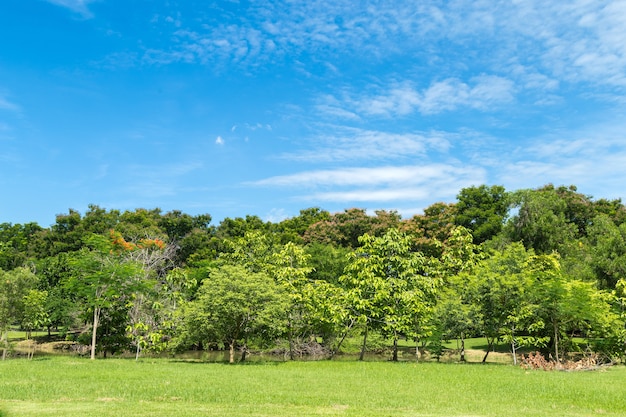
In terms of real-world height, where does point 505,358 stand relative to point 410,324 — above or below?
below

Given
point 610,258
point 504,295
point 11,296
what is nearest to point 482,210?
point 610,258

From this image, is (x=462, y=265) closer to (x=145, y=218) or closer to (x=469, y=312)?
(x=469, y=312)

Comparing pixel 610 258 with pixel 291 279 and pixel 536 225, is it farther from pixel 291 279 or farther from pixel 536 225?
pixel 291 279

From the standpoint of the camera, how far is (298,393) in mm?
13703

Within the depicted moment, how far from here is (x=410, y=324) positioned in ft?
87.1

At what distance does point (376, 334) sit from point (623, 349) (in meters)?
13.6

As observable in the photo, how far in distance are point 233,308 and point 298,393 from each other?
35.0 feet

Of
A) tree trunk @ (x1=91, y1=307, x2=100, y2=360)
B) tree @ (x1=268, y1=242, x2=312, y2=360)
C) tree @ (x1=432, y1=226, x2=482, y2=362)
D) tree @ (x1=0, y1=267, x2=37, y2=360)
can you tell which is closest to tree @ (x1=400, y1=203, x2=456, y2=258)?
Result: tree @ (x1=432, y1=226, x2=482, y2=362)

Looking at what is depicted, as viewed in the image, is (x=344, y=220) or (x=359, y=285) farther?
(x=344, y=220)

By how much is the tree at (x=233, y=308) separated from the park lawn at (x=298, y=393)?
4.65 meters

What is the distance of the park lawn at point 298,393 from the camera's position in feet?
37.1

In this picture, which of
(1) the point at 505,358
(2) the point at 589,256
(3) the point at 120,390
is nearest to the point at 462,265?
(1) the point at 505,358

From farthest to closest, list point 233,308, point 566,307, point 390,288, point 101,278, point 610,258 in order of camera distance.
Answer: point 610,258 < point 101,278 < point 390,288 < point 566,307 < point 233,308

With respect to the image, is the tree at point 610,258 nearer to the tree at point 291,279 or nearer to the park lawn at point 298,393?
the park lawn at point 298,393
